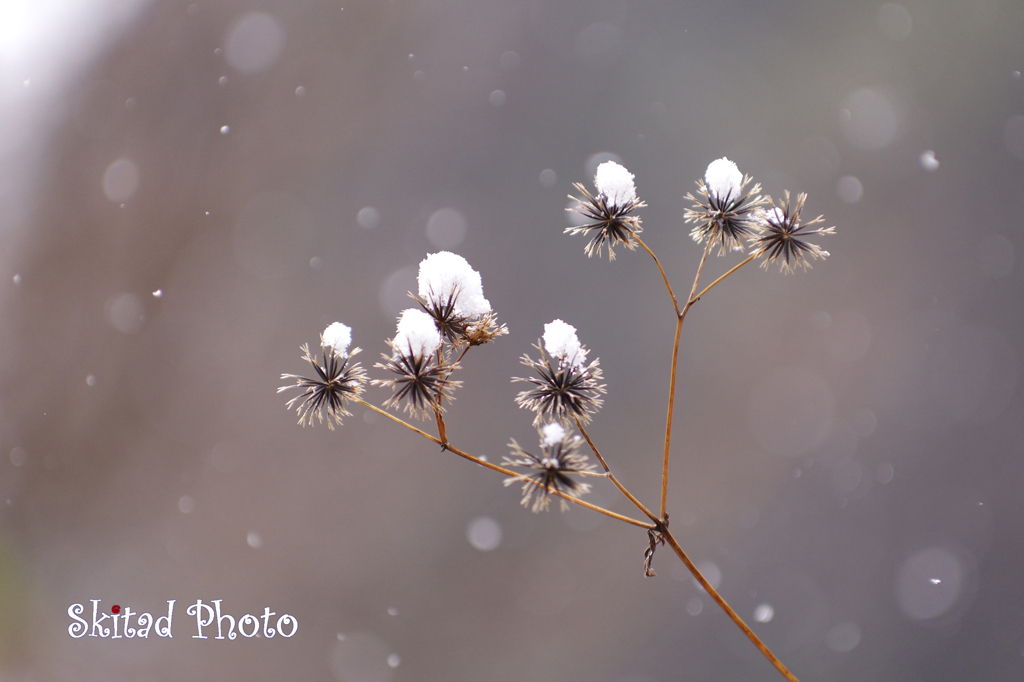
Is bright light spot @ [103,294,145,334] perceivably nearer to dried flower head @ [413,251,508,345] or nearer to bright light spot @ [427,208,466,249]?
bright light spot @ [427,208,466,249]

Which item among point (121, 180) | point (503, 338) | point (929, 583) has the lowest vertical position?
point (929, 583)

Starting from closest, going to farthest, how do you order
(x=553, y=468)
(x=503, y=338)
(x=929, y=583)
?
(x=553, y=468) → (x=929, y=583) → (x=503, y=338)

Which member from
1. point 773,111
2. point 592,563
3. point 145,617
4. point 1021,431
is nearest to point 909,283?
point 1021,431

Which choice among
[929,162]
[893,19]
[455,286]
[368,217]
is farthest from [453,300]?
[893,19]

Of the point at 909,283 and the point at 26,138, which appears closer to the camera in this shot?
the point at 909,283

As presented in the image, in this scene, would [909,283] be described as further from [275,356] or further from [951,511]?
[275,356]

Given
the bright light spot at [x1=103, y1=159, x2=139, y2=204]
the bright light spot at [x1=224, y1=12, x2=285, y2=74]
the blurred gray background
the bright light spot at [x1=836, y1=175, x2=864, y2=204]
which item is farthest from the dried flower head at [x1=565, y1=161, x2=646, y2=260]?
the bright light spot at [x1=103, y1=159, x2=139, y2=204]

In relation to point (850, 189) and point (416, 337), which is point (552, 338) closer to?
point (416, 337)
